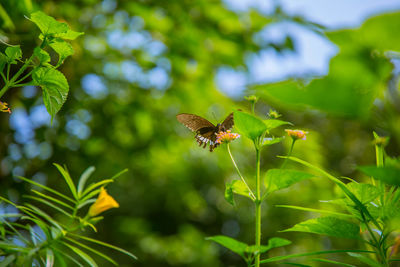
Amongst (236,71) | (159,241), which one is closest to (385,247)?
(236,71)

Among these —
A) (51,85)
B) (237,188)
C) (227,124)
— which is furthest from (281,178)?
(51,85)

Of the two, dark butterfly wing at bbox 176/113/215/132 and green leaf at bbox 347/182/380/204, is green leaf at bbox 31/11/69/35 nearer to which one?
dark butterfly wing at bbox 176/113/215/132

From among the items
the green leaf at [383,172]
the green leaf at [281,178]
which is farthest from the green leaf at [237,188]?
the green leaf at [383,172]

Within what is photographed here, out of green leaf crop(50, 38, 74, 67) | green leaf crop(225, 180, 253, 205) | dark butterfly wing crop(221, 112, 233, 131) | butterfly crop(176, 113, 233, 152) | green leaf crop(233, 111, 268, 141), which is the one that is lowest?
green leaf crop(225, 180, 253, 205)

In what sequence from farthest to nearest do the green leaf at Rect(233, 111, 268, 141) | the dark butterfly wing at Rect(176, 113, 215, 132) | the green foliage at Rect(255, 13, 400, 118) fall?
the dark butterfly wing at Rect(176, 113, 215, 132) → the green leaf at Rect(233, 111, 268, 141) → the green foliage at Rect(255, 13, 400, 118)

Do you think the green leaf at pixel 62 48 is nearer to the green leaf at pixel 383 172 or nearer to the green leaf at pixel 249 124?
the green leaf at pixel 249 124

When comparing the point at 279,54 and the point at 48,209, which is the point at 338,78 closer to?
the point at 279,54

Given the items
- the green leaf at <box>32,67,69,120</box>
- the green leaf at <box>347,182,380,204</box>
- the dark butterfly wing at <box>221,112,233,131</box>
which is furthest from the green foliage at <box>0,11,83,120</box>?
the green leaf at <box>347,182,380,204</box>
